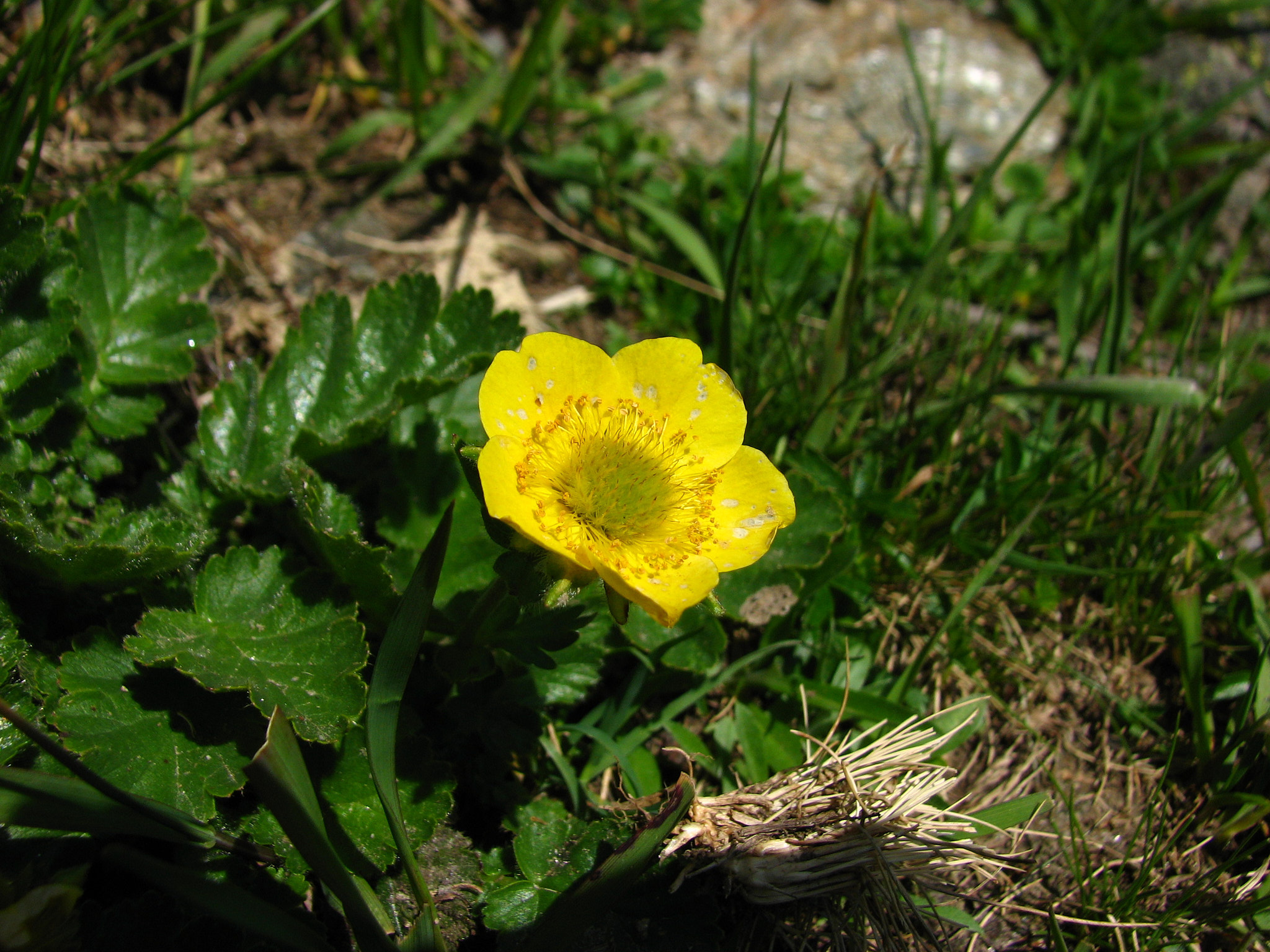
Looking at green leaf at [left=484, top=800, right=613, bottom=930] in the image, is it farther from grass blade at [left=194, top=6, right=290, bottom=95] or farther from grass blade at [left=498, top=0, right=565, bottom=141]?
grass blade at [left=194, top=6, right=290, bottom=95]

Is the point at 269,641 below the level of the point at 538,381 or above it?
below

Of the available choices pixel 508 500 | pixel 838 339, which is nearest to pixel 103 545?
pixel 508 500

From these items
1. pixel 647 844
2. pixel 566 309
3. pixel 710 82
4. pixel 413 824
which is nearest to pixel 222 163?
pixel 566 309

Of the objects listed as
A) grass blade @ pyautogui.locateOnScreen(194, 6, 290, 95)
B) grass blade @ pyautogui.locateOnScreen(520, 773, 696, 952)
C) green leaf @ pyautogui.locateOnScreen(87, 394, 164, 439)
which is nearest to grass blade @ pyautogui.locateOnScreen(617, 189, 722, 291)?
grass blade @ pyautogui.locateOnScreen(194, 6, 290, 95)

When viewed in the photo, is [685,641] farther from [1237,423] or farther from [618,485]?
[1237,423]

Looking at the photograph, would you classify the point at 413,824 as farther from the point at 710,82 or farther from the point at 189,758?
the point at 710,82

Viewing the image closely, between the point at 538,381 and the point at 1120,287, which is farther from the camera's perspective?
the point at 1120,287

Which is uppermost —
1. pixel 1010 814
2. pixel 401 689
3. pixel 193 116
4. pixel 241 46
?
pixel 241 46

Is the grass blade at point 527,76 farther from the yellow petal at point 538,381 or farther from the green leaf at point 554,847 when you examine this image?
the green leaf at point 554,847

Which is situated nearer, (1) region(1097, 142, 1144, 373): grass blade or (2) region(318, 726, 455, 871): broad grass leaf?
(2) region(318, 726, 455, 871): broad grass leaf
